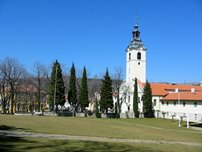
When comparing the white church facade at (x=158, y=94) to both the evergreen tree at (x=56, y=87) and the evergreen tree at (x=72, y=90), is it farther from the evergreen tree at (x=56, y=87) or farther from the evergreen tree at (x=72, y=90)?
the evergreen tree at (x=56, y=87)

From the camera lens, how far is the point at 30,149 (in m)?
14.4

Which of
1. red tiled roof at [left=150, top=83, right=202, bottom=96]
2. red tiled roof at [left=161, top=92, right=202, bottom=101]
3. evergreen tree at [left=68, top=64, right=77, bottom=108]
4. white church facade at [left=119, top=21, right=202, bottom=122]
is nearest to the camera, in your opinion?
red tiled roof at [left=161, top=92, right=202, bottom=101]

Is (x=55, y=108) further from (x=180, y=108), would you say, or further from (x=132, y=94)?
(x=180, y=108)

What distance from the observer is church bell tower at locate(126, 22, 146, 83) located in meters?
82.9

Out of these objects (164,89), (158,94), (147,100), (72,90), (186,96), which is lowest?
(147,100)

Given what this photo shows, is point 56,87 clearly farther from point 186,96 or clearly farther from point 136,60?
point 186,96

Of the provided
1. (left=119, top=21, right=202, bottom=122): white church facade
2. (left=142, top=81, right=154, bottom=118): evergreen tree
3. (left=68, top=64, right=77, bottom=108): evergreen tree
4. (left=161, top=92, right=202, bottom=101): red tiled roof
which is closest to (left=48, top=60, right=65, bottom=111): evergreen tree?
(left=68, top=64, right=77, bottom=108): evergreen tree

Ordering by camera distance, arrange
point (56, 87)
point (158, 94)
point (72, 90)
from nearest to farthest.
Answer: point (56, 87), point (72, 90), point (158, 94)

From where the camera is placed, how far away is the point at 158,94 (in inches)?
3019

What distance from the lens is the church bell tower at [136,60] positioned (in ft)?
272

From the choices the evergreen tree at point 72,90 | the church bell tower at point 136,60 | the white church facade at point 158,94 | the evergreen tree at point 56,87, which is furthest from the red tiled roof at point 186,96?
the evergreen tree at point 56,87

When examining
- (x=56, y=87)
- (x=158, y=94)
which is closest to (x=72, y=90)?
(x=56, y=87)

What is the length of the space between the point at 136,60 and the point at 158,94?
10.6 meters

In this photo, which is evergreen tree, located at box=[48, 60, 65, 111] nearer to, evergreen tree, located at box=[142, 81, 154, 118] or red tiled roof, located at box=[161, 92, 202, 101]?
evergreen tree, located at box=[142, 81, 154, 118]
